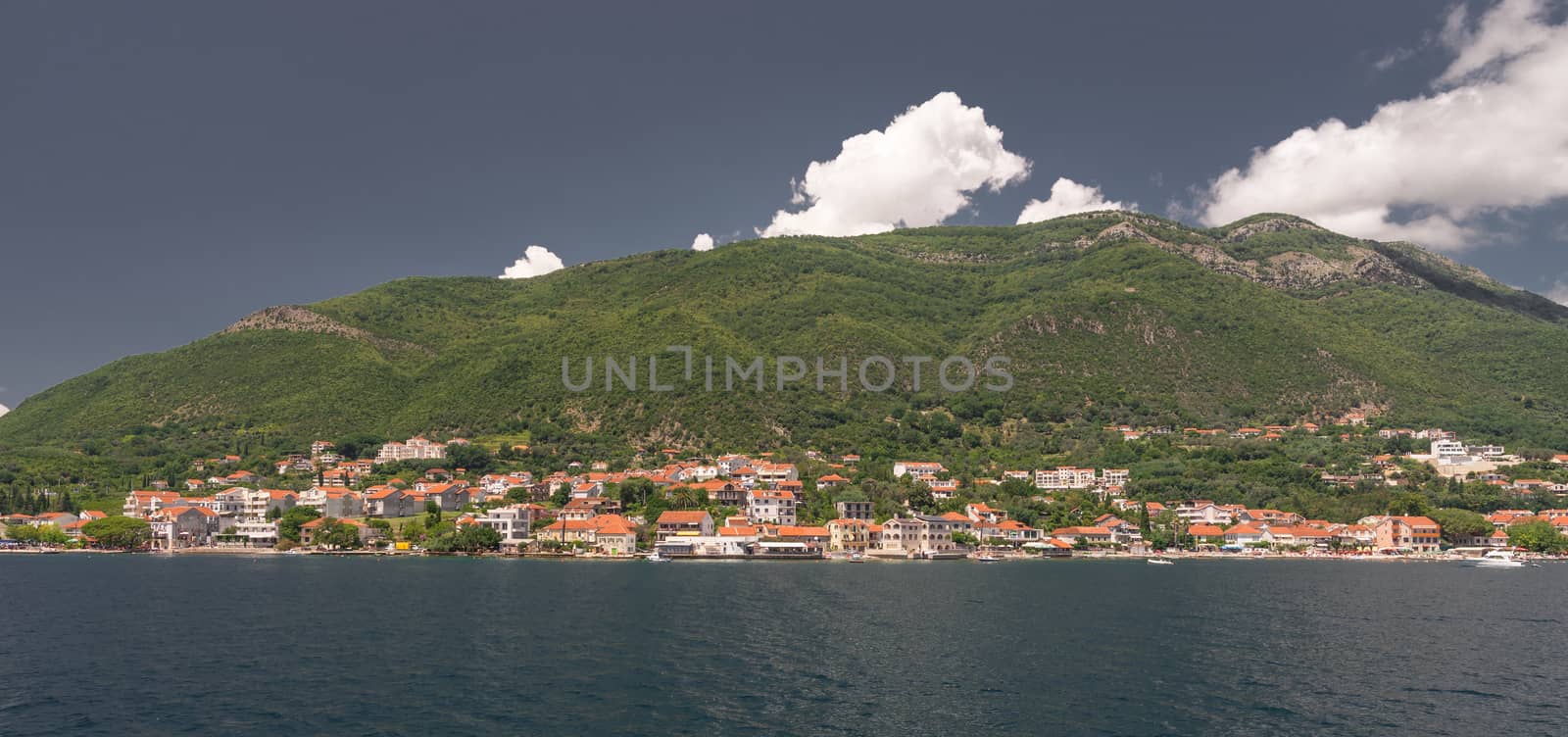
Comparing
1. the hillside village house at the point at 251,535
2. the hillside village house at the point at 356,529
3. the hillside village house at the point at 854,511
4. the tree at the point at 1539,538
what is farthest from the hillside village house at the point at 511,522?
the tree at the point at 1539,538

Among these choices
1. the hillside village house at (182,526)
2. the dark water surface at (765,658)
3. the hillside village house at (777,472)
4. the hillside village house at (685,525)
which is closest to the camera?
the dark water surface at (765,658)

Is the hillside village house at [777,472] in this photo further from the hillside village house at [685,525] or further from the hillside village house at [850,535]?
the hillside village house at [685,525]

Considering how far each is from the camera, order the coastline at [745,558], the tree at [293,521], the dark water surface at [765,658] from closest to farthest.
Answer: the dark water surface at [765,658] < the coastline at [745,558] < the tree at [293,521]

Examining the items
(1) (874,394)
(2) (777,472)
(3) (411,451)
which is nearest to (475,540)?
(2) (777,472)

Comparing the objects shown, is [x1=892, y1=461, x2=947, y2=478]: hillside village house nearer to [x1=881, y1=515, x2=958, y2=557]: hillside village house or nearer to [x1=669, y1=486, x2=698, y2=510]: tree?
[x1=881, y1=515, x2=958, y2=557]: hillside village house

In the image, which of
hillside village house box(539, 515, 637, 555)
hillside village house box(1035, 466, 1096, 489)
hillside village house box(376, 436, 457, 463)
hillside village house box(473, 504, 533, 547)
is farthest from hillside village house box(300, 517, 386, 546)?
hillside village house box(1035, 466, 1096, 489)

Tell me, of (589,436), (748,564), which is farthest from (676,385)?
(748,564)
